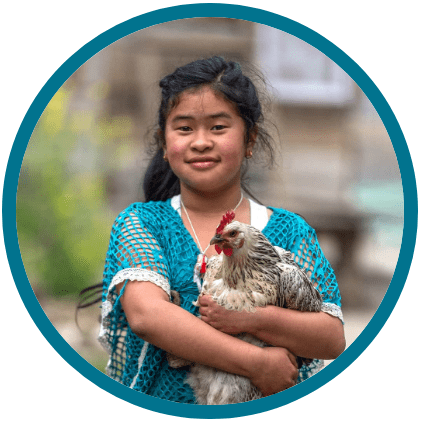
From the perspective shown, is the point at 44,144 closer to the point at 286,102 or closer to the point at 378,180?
the point at 286,102

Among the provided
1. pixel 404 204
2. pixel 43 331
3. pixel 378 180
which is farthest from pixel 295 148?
pixel 43 331

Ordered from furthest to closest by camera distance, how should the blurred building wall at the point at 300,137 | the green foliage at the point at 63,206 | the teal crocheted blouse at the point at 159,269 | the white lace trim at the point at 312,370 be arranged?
the green foliage at the point at 63,206
the blurred building wall at the point at 300,137
the white lace trim at the point at 312,370
the teal crocheted blouse at the point at 159,269

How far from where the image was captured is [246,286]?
95 cm

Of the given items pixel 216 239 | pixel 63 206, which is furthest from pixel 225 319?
pixel 63 206

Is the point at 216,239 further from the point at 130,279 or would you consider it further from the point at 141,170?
the point at 141,170

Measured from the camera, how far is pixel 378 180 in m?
1.58

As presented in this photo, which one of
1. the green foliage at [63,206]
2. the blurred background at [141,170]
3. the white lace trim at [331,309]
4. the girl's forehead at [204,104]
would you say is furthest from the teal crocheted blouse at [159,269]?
the green foliage at [63,206]

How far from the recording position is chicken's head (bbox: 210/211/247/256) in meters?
0.90

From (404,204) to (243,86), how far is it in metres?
0.55

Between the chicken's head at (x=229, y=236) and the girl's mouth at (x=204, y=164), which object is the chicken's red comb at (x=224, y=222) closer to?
the chicken's head at (x=229, y=236)

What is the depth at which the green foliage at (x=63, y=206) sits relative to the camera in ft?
5.53

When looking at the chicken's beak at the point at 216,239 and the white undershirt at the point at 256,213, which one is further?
the white undershirt at the point at 256,213

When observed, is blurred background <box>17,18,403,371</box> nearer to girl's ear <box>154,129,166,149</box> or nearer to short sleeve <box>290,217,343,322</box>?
girl's ear <box>154,129,166,149</box>

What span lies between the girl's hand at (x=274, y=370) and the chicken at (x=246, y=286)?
0.03 meters
